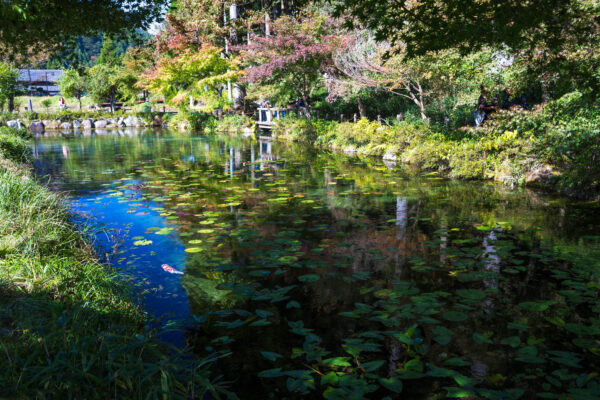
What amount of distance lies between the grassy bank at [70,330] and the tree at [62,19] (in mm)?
2270

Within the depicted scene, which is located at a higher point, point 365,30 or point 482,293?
point 365,30

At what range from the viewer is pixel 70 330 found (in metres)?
2.75

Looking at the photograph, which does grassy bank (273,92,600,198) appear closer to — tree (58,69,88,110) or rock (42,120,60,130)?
rock (42,120,60,130)

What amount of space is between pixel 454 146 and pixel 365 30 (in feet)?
26.1

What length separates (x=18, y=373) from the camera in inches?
92.4

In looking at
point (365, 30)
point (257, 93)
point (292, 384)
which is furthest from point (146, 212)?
point (257, 93)

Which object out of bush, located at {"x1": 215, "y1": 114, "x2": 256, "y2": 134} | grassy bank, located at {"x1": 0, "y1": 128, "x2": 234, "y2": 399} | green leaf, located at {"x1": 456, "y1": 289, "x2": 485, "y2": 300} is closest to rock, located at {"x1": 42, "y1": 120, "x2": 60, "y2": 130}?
bush, located at {"x1": 215, "y1": 114, "x2": 256, "y2": 134}

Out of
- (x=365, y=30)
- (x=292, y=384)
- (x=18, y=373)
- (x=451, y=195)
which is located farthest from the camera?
(x=365, y=30)

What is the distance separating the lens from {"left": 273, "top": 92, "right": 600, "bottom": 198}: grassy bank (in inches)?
297

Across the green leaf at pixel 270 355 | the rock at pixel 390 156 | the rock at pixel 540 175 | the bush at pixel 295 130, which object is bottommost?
the green leaf at pixel 270 355

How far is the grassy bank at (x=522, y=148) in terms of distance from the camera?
754cm

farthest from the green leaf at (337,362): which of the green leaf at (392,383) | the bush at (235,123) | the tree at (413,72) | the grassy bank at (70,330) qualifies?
the bush at (235,123)

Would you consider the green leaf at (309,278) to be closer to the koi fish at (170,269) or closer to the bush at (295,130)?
the koi fish at (170,269)

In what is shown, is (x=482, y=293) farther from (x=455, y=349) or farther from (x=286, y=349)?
(x=286, y=349)
